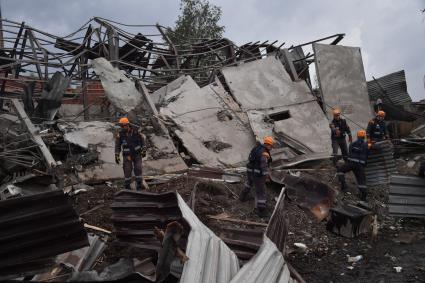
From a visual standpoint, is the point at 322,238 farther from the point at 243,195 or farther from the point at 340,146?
the point at 340,146

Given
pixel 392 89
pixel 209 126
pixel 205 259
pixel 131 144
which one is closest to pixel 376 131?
pixel 209 126

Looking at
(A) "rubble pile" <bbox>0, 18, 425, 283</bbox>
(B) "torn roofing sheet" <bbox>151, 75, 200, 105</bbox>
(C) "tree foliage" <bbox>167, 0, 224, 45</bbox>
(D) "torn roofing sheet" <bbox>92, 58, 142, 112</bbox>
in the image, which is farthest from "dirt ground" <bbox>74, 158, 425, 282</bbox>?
(C) "tree foliage" <bbox>167, 0, 224, 45</bbox>

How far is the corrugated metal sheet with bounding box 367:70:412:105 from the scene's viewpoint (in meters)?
15.7

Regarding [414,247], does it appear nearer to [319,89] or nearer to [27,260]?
[27,260]

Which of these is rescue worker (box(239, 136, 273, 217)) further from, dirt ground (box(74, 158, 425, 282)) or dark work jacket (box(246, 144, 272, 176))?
dirt ground (box(74, 158, 425, 282))

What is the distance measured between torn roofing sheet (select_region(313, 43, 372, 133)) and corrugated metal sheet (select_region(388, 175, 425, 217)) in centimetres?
523

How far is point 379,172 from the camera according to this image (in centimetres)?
1005

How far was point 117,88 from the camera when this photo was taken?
11.4 meters

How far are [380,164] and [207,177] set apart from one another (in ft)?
13.5

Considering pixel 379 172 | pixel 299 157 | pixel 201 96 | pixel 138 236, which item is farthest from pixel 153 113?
pixel 138 236

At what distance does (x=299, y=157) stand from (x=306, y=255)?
4.32 meters

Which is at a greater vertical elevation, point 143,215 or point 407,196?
point 143,215

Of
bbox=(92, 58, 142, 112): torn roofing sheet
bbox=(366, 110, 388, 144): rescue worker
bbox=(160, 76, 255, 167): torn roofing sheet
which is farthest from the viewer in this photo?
bbox=(92, 58, 142, 112): torn roofing sheet

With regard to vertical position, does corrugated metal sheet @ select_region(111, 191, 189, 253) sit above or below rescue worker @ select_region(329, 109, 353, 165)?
below
